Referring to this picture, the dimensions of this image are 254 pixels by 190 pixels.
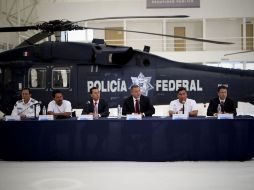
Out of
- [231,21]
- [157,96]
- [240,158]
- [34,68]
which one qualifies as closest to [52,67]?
[34,68]

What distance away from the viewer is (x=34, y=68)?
7594 millimetres

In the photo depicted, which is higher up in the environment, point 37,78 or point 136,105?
point 37,78

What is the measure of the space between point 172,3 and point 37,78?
11.7 meters

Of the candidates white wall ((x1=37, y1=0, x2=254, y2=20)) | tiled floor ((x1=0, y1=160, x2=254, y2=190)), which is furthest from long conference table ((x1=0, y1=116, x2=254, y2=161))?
white wall ((x1=37, y1=0, x2=254, y2=20))

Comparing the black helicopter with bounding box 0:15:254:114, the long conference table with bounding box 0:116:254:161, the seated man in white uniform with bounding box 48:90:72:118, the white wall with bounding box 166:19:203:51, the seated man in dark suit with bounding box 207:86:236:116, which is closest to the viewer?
the long conference table with bounding box 0:116:254:161

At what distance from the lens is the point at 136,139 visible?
5121mm

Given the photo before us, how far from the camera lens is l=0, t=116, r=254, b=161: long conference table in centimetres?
506

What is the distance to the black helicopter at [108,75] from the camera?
7352mm

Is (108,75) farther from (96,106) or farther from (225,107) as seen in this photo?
(225,107)

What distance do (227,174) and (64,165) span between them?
2414mm

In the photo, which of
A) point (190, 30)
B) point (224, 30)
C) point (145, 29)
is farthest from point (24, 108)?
point (224, 30)

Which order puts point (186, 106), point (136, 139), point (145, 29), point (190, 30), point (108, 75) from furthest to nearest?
point (190, 30) → point (145, 29) → point (108, 75) → point (186, 106) → point (136, 139)

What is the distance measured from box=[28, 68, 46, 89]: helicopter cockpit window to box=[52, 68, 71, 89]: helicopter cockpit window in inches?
9.6

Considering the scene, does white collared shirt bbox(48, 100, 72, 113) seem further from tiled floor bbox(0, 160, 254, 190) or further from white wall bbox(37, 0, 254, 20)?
white wall bbox(37, 0, 254, 20)
